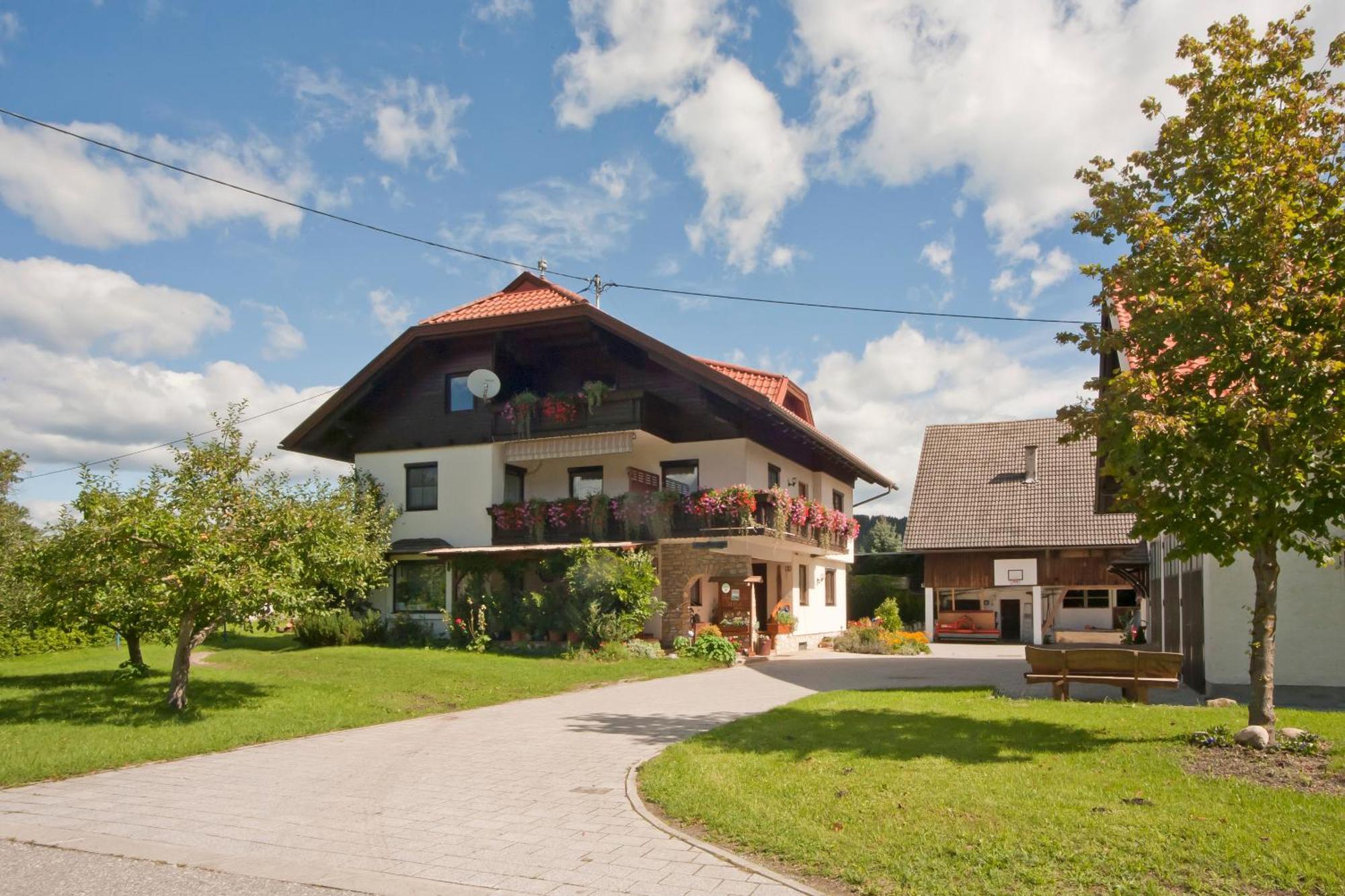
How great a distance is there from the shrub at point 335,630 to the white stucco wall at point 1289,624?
19413 mm

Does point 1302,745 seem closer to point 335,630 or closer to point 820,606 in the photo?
point 335,630

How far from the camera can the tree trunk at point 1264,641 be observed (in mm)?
9352

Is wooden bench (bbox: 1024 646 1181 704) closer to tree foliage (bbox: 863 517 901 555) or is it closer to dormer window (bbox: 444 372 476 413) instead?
dormer window (bbox: 444 372 476 413)

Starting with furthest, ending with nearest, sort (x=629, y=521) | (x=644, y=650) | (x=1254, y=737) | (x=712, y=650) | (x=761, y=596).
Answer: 1. (x=761, y=596)
2. (x=629, y=521)
3. (x=712, y=650)
4. (x=644, y=650)
5. (x=1254, y=737)

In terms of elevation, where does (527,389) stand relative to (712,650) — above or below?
above

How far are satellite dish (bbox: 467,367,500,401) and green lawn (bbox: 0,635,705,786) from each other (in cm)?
690

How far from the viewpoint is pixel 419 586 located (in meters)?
28.0

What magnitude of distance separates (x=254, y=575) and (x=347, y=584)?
6.47 feet

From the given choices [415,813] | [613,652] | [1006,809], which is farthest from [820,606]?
[1006,809]

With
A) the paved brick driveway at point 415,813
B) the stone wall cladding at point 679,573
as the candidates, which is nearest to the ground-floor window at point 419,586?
the stone wall cladding at point 679,573

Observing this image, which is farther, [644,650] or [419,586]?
[419,586]

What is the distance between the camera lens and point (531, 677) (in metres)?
18.2

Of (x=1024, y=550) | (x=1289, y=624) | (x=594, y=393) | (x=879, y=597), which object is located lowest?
(x=879, y=597)

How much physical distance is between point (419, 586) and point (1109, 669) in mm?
19312
